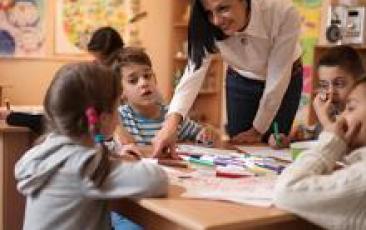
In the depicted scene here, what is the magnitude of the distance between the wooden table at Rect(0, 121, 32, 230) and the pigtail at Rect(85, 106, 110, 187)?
1050 mm

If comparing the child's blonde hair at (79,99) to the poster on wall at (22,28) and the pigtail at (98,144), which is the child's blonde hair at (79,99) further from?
the poster on wall at (22,28)

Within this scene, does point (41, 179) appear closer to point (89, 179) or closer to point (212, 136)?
point (89, 179)

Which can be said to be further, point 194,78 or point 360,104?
point 194,78

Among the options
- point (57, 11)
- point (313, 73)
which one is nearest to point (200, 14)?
point (313, 73)

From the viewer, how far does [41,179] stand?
1174 mm

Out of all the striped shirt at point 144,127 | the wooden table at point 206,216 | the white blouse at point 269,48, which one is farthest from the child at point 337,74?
the wooden table at point 206,216

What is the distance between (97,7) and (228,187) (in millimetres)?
3523

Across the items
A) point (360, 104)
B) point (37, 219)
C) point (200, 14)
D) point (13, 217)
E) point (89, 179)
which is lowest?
point (13, 217)

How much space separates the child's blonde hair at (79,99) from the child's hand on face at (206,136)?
756 millimetres

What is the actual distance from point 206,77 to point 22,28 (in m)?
1.54

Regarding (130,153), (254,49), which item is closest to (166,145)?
(130,153)

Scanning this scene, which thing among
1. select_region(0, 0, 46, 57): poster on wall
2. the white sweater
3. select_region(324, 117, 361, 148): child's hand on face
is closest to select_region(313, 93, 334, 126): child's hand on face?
select_region(324, 117, 361, 148): child's hand on face

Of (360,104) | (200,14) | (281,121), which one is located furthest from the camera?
(281,121)

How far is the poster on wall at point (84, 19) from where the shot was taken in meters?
4.31
